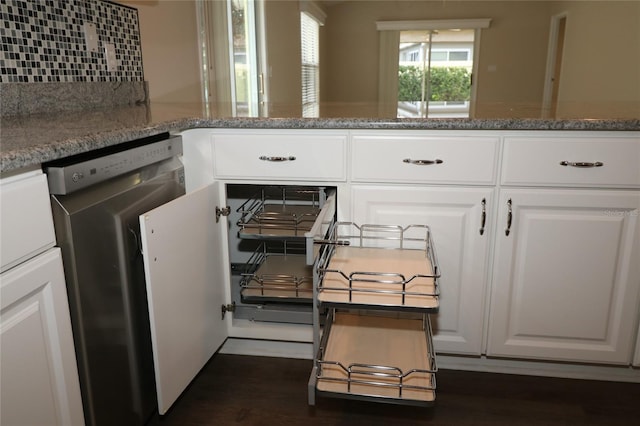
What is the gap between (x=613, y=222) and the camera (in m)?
1.53

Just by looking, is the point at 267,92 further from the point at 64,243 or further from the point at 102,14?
the point at 64,243

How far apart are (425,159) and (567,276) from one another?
596 mm

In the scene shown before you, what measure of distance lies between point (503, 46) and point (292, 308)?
8.42m

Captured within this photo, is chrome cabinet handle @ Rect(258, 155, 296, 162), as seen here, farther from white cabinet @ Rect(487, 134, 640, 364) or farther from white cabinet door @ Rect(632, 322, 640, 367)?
white cabinet door @ Rect(632, 322, 640, 367)

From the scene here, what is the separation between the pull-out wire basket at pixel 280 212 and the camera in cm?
173

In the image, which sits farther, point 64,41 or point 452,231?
point 64,41

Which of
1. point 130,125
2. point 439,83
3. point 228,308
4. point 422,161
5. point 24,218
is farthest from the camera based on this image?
point 439,83

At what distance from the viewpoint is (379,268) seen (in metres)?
1.47

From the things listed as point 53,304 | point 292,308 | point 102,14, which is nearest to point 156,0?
point 102,14

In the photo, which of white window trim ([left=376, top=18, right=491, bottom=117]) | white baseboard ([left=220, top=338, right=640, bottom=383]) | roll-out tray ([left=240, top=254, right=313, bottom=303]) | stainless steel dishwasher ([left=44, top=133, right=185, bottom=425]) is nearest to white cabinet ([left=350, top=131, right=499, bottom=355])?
white baseboard ([left=220, top=338, right=640, bottom=383])

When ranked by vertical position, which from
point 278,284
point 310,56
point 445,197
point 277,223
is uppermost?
point 310,56

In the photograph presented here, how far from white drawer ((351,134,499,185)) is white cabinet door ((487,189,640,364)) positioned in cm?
12

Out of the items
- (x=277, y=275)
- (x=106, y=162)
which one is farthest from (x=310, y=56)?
(x=106, y=162)

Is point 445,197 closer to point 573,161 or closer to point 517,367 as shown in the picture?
point 573,161
